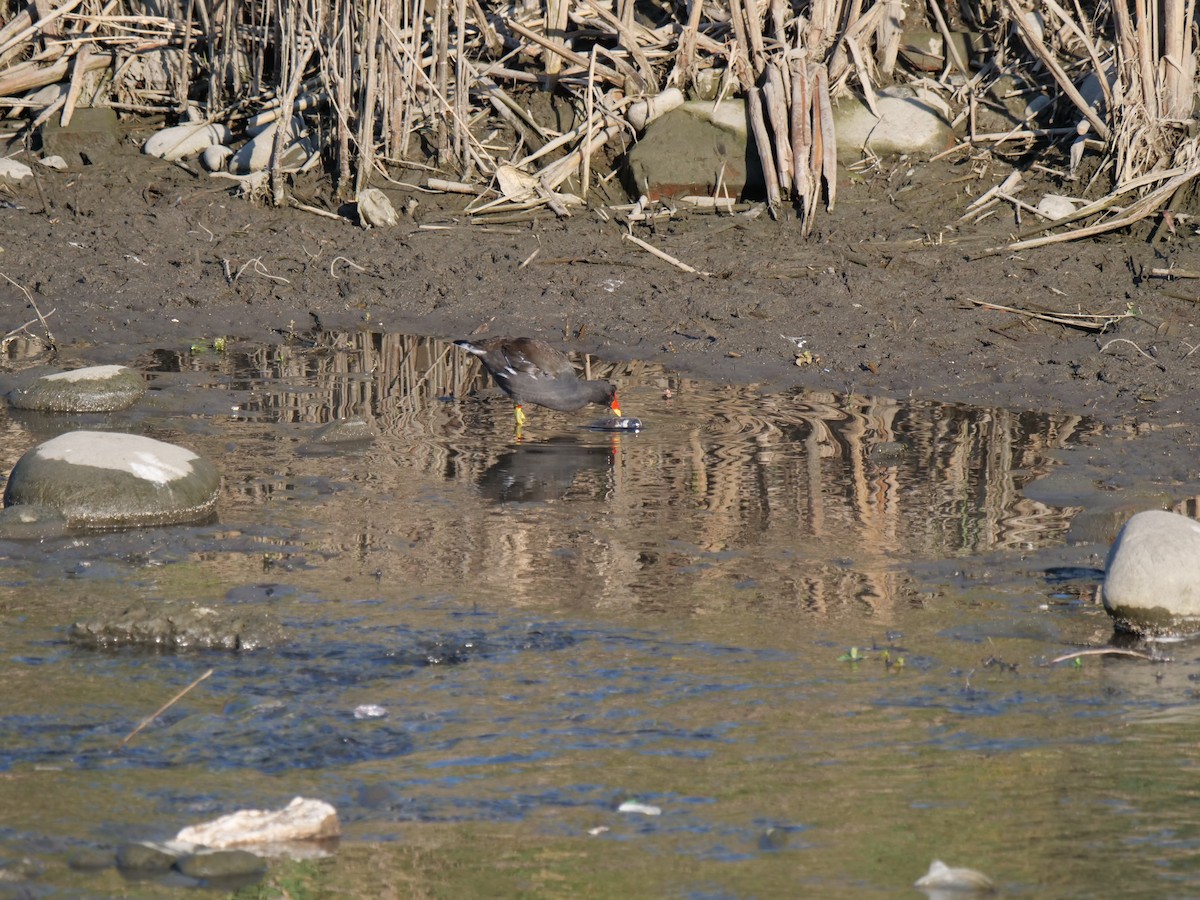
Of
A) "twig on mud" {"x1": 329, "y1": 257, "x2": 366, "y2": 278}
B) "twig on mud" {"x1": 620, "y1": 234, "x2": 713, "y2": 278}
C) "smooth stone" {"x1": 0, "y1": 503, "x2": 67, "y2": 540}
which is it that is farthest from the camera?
"twig on mud" {"x1": 329, "y1": 257, "x2": 366, "y2": 278}

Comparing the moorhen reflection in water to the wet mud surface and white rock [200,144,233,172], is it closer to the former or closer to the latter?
the wet mud surface

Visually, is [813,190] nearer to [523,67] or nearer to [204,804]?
[523,67]

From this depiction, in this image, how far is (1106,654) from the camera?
597 centimetres

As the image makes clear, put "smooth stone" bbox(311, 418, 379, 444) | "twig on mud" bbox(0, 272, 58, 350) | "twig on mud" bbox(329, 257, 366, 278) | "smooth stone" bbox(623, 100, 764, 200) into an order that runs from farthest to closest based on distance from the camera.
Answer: "smooth stone" bbox(623, 100, 764, 200)
"twig on mud" bbox(329, 257, 366, 278)
"twig on mud" bbox(0, 272, 58, 350)
"smooth stone" bbox(311, 418, 379, 444)

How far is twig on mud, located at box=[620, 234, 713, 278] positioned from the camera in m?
12.3

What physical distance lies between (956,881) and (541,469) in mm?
4964

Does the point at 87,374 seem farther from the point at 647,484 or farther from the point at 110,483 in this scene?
the point at 647,484

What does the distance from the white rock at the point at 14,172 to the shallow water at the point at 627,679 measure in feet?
19.5

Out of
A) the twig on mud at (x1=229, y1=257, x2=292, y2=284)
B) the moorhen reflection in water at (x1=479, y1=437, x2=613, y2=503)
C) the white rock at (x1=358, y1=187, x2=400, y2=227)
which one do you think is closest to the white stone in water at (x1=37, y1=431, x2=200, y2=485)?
the moorhen reflection in water at (x1=479, y1=437, x2=613, y2=503)

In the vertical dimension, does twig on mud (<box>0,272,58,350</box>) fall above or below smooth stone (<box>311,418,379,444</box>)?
above

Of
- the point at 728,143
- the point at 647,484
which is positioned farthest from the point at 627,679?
the point at 728,143

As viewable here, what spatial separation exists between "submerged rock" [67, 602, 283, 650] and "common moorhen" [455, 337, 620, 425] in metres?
3.89

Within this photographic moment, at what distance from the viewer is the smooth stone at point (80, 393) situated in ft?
32.2

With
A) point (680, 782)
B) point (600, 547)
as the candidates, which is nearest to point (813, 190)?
point (600, 547)
